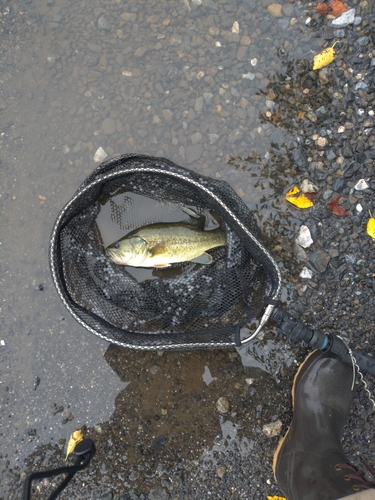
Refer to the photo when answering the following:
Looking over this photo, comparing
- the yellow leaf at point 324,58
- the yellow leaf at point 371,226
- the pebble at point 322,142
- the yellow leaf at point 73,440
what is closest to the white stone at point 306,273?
the yellow leaf at point 371,226

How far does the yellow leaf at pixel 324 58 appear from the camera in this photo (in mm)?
3648

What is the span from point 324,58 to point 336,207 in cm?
142

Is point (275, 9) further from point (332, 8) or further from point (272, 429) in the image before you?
point (272, 429)

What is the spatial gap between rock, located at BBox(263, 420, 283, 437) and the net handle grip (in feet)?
2.73

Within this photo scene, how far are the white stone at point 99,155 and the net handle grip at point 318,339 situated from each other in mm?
2173

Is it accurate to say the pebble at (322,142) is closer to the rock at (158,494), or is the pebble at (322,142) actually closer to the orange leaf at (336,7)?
the orange leaf at (336,7)

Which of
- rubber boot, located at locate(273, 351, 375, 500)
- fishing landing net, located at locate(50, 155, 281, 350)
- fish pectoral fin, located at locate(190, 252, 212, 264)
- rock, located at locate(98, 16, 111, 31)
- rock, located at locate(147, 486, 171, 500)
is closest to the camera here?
fishing landing net, located at locate(50, 155, 281, 350)

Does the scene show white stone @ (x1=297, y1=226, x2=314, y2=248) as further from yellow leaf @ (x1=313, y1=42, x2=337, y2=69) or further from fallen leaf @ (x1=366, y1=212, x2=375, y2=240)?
yellow leaf @ (x1=313, y1=42, x2=337, y2=69)

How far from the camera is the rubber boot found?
130 inches

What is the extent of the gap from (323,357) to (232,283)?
44.0 inches

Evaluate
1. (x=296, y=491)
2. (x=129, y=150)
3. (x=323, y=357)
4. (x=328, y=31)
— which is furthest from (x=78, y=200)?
(x=296, y=491)

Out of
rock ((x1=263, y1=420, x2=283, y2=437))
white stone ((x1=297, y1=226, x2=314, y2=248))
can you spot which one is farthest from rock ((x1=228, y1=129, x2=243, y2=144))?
rock ((x1=263, y1=420, x2=283, y2=437))

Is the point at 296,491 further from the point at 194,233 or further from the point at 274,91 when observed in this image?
the point at 274,91

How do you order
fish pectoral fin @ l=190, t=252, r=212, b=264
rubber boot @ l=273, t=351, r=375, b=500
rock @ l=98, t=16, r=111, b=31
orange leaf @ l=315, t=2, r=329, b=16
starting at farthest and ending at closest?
rock @ l=98, t=16, r=111, b=31, orange leaf @ l=315, t=2, r=329, b=16, fish pectoral fin @ l=190, t=252, r=212, b=264, rubber boot @ l=273, t=351, r=375, b=500
